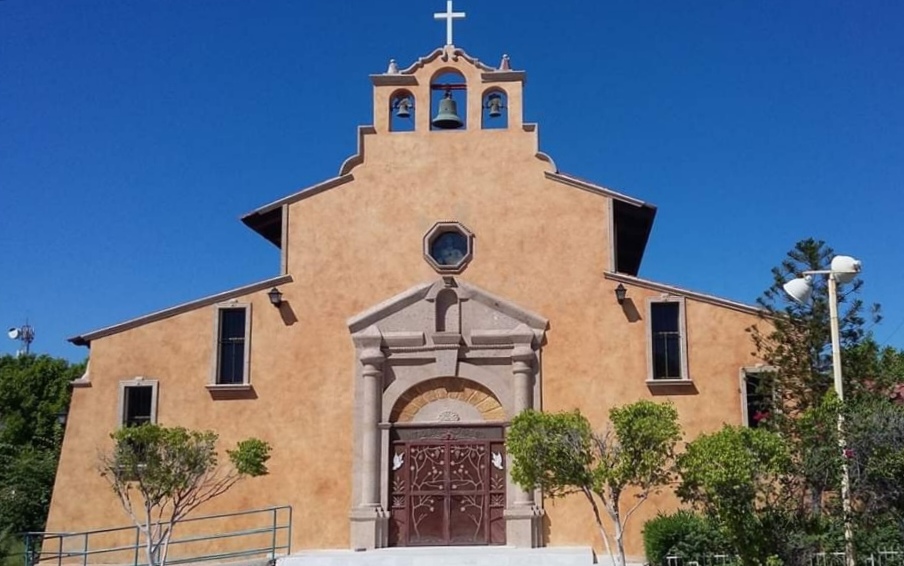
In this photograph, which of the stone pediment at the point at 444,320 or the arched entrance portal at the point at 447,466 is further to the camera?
the stone pediment at the point at 444,320

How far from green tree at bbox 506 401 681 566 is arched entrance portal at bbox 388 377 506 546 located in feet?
15.7

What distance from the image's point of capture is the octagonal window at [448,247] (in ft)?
65.6

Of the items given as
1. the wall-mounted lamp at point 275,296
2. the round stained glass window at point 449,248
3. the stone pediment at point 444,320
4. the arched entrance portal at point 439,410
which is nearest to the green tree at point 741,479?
the arched entrance portal at point 439,410

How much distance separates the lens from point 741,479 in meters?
12.2

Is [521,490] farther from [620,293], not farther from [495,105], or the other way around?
[495,105]

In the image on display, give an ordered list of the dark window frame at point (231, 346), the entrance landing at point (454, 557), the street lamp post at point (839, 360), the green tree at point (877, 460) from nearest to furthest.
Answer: the green tree at point (877, 460)
the street lamp post at point (839, 360)
the entrance landing at point (454, 557)
the dark window frame at point (231, 346)

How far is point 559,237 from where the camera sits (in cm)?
1988

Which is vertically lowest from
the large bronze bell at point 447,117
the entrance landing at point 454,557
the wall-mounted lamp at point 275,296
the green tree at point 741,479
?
the entrance landing at point 454,557

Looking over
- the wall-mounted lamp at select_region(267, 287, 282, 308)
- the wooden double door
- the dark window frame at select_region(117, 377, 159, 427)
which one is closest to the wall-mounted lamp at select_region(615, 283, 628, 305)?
the wooden double door

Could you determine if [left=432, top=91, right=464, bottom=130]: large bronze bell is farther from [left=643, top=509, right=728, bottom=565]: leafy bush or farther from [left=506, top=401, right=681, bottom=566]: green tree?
[left=643, top=509, right=728, bottom=565]: leafy bush

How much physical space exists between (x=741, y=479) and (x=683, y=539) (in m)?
3.76

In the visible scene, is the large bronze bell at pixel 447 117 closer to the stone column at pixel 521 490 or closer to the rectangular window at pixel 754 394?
the stone column at pixel 521 490

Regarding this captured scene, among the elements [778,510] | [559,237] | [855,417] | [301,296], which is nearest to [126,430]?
[301,296]

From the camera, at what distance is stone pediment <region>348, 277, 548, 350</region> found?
768 inches
